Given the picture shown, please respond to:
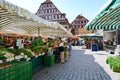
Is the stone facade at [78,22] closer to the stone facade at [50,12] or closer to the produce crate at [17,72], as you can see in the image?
the stone facade at [50,12]

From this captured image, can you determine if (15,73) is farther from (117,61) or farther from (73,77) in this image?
(117,61)

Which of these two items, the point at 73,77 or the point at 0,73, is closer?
the point at 0,73

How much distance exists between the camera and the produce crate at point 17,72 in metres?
5.23

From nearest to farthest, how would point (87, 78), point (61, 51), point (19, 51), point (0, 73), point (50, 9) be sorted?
point (0, 73)
point (19, 51)
point (87, 78)
point (61, 51)
point (50, 9)

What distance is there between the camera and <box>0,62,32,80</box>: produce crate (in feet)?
17.1

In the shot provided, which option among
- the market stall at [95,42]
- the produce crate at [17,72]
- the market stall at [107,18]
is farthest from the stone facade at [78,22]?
the produce crate at [17,72]

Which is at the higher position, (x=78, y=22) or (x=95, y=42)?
(x=78, y=22)

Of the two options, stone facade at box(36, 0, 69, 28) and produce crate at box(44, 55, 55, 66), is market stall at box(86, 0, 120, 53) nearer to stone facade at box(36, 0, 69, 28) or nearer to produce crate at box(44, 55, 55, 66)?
produce crate at box(44, 55, 55, 66)

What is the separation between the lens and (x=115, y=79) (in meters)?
7.77

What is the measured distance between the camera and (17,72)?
5.93 meters

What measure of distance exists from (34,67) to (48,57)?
1.67 m

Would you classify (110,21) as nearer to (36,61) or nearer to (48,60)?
(36,61)

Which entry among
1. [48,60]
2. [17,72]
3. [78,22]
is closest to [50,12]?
[78,22]

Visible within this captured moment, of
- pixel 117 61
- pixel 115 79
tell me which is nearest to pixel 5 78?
pixel 115 79
